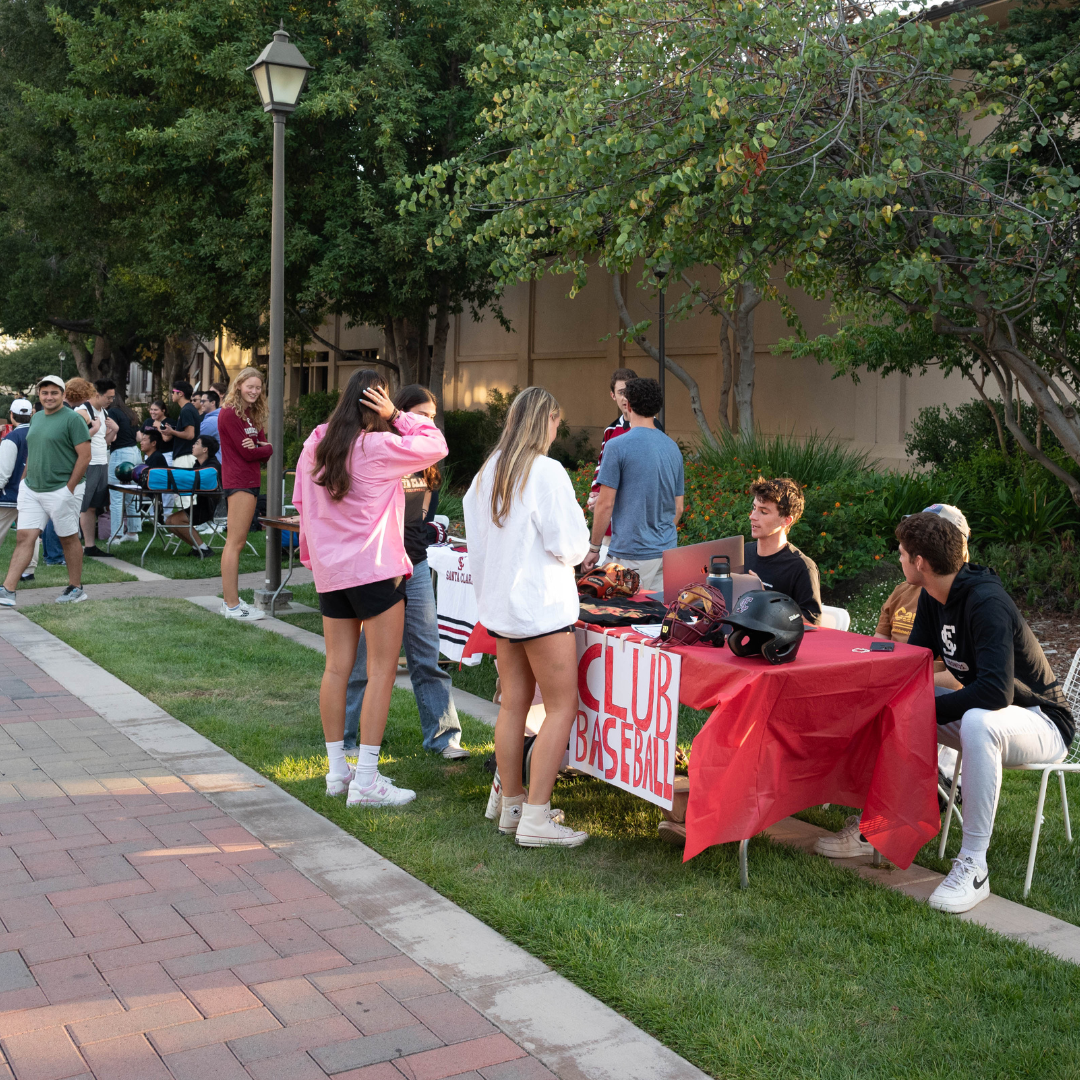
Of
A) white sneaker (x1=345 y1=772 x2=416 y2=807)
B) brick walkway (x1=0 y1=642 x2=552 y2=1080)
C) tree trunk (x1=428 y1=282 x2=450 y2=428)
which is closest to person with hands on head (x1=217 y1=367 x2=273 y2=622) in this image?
brick walkway (x1=0 y1=642 x2=552 y2=1080)

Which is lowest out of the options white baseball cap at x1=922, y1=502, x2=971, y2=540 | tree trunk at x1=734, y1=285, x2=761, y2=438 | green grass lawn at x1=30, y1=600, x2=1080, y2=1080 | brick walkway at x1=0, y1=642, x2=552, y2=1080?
brick walkway at x1=0, y1=642, x2=552, y2=1080

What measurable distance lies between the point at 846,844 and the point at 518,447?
84.5 inches

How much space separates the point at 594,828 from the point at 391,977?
1634 millimetres

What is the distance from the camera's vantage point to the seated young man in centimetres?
535

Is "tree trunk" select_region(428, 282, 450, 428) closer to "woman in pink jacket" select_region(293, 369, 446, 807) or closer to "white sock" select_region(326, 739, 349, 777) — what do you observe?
"woman in pink jacket" select_region(293, 369, 446, 807)

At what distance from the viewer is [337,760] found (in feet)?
17.6

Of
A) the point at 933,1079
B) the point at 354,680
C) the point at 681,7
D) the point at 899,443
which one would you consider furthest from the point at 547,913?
the point at 899,443

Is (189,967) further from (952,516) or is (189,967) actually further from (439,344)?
(439,344)

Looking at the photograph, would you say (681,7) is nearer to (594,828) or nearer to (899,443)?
(594,828)

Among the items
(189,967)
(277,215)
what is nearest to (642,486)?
(189,967)

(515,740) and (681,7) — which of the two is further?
(681,7)

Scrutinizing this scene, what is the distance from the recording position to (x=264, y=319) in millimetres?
26328

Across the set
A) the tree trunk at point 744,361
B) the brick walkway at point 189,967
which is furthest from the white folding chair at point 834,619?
the tree trunk at point 744,361

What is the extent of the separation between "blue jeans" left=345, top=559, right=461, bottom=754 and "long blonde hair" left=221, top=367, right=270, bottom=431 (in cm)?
391
